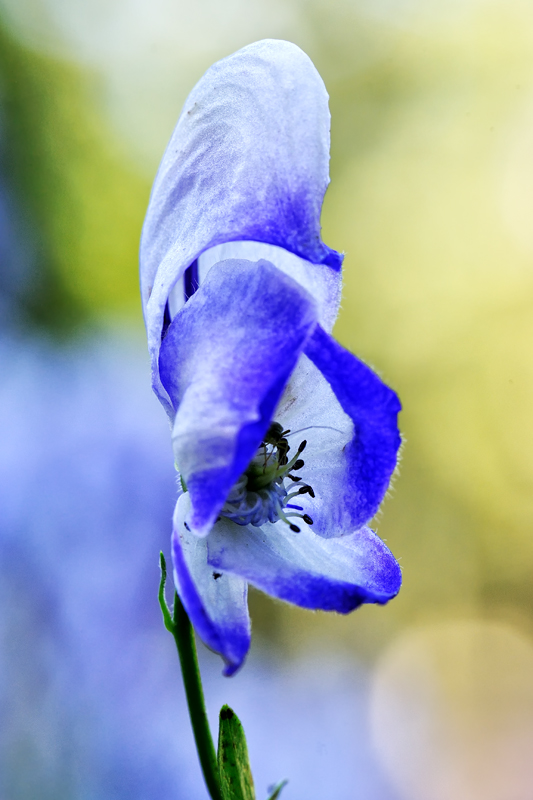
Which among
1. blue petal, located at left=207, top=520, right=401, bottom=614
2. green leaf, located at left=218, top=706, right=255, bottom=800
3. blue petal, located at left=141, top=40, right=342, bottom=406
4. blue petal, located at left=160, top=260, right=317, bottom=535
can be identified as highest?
blue petal, located at left=141, top=40, right=342, bottom=406

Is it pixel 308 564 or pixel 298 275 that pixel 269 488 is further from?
pixel 298 275

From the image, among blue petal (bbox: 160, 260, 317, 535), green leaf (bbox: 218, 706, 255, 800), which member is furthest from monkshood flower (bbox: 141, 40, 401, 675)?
green leaf (bbox: 218, 706, 255, 800)

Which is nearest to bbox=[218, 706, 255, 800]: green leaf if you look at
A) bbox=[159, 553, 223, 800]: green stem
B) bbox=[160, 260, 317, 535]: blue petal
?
bbox=[159, 553, 223, 800]: green stem

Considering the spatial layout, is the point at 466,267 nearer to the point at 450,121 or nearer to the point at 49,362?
the point at 450,121

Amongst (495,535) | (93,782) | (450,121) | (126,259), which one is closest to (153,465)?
(126,259)

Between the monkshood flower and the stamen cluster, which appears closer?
Answer: the monkshood flower

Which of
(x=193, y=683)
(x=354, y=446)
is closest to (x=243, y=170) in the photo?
(x=354, y=446)

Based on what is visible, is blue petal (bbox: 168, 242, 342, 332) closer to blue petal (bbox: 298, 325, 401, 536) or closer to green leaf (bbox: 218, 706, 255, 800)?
blue petal (bbox: 298, 325, 401, 536)

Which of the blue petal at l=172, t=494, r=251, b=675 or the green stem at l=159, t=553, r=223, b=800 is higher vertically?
the blue petal at l=172, t=494, r=251, b=675
